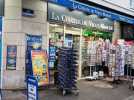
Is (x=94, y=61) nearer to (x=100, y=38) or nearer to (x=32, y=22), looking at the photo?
(x=100, y=38)

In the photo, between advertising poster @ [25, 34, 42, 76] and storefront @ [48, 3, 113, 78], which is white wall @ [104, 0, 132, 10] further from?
advertising poster @ [25, 34, 42, 76]

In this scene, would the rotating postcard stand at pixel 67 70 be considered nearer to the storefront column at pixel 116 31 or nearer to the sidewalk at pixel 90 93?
the sidewalk at pixel 90 93

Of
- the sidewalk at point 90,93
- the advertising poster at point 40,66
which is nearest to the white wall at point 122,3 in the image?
the sidewalk at point 90,93

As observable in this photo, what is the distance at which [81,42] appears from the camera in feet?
49.5

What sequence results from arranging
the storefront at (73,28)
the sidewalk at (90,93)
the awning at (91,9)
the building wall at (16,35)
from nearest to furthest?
1. the sidewalk at (90,93)
2. the building wall at (16,35)
3. the awning at (91,9)
4. the storefront at (73,28)

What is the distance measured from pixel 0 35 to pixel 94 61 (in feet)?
17.8

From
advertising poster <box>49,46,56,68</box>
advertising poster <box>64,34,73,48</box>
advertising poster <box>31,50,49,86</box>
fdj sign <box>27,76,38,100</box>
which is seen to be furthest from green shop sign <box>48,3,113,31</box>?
fdj sign <box>27,76,38,100</box>

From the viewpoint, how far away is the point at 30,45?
39.5 ft

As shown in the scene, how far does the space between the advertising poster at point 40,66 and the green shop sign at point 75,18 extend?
178cm

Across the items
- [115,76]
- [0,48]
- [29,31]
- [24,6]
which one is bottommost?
[115,76]

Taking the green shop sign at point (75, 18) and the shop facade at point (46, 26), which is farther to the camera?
the green shop sign at point (75, 18)

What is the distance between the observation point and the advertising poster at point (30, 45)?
11703mm

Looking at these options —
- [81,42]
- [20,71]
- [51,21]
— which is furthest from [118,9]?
[20,71]

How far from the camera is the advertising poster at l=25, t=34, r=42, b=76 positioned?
11703 millimetres
